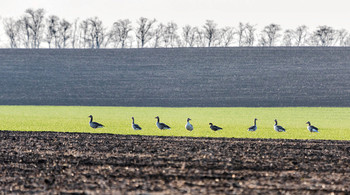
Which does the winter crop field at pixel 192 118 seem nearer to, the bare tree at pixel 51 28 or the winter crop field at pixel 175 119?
the winter crop field at pixel 175 119

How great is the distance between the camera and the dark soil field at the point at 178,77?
75.6 meters

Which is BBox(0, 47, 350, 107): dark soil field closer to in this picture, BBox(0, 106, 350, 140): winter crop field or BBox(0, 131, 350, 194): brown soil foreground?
BBox(0, 106, 350, 140): winter crop field

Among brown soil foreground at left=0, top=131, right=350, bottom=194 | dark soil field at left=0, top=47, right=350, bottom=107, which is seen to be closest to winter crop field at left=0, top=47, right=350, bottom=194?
brown soil foreground at left=0, top=131, right=350, bottom=194

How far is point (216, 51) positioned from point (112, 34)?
198ft

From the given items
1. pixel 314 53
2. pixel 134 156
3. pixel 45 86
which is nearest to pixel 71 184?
pixel 134 156

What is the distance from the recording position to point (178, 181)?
53.3 ft

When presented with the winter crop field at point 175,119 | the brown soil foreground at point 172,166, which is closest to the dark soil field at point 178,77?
the winter crop field at point 175,119

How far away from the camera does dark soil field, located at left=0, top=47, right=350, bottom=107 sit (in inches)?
2977

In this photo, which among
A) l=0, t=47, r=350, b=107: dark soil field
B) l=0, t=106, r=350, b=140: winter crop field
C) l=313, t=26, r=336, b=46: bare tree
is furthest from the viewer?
l=313, t=26, r=336, b=46: bare tree

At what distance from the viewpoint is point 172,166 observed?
62.7 ft

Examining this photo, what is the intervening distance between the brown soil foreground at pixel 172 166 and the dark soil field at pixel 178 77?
1827 inches

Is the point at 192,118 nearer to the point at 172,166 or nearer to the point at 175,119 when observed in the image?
the point at 175,119

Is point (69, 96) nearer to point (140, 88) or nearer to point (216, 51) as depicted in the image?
point (140, 88)

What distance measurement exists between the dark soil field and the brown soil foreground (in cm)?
4642
